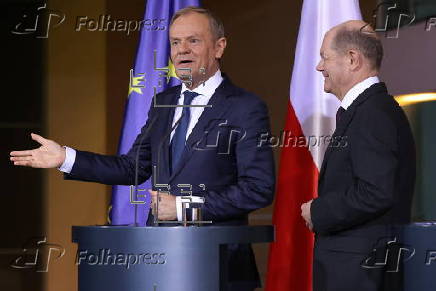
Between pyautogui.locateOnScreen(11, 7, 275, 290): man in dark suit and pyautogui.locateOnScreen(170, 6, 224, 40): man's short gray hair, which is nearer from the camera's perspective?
pyautogui.locateOnScreen(11, 7, 275, 290): man in dark suit

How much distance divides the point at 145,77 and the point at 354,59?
1.73 meters

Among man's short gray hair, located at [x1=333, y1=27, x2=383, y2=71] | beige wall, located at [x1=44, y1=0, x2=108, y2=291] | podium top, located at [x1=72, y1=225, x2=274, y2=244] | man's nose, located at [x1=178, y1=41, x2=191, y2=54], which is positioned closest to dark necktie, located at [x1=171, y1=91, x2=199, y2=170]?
man's nose, located at [x1=178, y1=41, x2=191, y2=54]

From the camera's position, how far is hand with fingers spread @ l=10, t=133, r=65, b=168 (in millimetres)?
3010

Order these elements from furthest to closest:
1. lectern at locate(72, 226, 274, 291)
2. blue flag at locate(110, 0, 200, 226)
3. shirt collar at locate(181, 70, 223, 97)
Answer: blue flag at locate(110, 0, 200, 226), shirt collar at locate(181, 70, 223, 97), lectern at locate(72, 226, 274, 291)

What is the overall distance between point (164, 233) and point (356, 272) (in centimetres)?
64

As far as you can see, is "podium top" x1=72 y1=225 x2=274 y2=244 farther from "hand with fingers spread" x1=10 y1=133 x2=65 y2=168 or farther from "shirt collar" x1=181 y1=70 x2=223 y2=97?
"shirt collar" x1=181 y1=70 x2=223 y2=97

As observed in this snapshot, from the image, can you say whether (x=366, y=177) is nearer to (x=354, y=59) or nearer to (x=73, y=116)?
(x=354, y=59)

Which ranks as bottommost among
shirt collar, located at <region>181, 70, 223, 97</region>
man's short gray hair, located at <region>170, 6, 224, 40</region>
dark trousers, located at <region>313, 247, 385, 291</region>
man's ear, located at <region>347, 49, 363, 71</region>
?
dark trousers, located at <region>313, 247, 385, 291</region>

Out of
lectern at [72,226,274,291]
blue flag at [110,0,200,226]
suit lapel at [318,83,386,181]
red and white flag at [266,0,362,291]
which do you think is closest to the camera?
lectern at [72,226,274,291]

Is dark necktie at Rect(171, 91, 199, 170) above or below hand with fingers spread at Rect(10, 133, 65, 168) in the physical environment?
above

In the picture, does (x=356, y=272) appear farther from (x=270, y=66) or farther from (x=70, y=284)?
(x=70, y=284)

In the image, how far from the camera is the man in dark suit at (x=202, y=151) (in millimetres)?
2977

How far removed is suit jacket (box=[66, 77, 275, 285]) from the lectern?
296 mm

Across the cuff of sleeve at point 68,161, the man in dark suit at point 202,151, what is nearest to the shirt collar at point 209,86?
the man in dark suit at point 202,151
